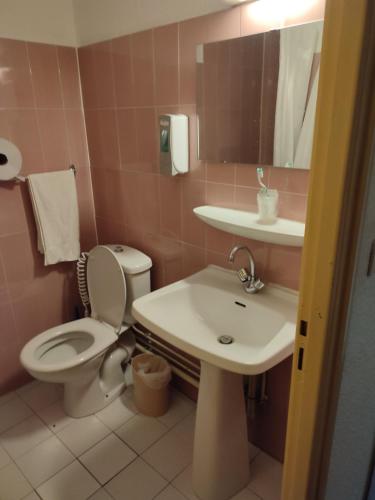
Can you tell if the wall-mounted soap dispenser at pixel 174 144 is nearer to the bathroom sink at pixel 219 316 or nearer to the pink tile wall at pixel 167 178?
the pink tile wall at pixel 167 178

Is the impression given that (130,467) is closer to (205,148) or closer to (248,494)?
(248,494)

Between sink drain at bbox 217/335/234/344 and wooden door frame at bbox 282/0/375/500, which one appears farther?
sink drain at bbox 217/335/234/344

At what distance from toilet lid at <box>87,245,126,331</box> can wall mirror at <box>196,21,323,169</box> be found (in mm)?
728

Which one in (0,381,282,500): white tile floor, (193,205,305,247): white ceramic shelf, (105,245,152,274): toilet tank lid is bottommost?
(0,381,282,500): white tile floor

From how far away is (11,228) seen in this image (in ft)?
6.17

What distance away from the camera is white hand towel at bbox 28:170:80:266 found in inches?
73.4

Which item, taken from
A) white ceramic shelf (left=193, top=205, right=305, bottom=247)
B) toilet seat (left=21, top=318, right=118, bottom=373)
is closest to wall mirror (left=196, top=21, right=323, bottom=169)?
white ceramic shelf (left=193, top=205, right=305, bottom=247)

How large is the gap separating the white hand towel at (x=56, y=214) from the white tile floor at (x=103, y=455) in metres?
0.83

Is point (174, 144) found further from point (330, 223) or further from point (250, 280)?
point (330, 223)

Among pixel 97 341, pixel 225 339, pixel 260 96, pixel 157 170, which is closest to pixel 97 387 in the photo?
pixel 97 341

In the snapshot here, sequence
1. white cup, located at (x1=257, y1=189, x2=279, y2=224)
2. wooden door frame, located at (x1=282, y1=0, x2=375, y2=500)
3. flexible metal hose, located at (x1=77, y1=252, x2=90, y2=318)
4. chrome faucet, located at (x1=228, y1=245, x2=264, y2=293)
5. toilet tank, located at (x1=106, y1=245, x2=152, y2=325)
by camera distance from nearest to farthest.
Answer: wooden door frame, located at (x1=282, y1=0, x2=375, y2=500) → white cup, located at (x1=257, y1=189, x2=279, y2=224) → chrome faucet, located at (x1=228, y1=245, x2=264, y2=293) → toilet tank, located at (x1=106, y1=245, x2=152, y2=325) → flexible metal hose, located at (x1=77, y1=252, x2=90, y2=318)

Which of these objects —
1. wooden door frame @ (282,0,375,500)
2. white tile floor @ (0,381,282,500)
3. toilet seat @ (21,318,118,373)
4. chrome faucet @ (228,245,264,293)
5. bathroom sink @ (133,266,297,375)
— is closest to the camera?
wooden door frame @ (282,0,375,500)

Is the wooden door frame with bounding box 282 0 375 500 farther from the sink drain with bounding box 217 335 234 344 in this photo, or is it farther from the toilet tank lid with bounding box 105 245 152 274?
the toilet tank lid with bounding box 105 245 152 274

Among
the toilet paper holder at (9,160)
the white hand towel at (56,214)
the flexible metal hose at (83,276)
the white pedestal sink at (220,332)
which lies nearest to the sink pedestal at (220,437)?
the white pedestal sink at (220,332)
